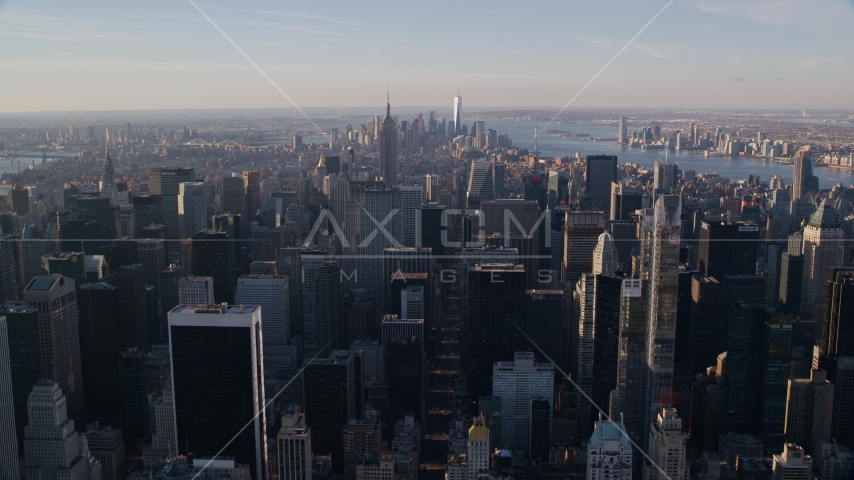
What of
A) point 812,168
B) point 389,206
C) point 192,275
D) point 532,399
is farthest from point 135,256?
point 812,168

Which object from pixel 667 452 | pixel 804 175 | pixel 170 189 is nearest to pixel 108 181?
pixel 170 189

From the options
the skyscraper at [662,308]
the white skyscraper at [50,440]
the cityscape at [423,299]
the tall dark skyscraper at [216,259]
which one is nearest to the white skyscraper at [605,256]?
the cityscape at [423,299]

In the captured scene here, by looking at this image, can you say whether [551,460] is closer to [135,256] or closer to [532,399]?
[532,399]

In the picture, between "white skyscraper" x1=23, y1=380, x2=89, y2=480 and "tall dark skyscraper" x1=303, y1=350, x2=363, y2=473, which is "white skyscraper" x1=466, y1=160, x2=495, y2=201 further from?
"white skyscraper" x1=23, y1=380, x2=89, y2=480

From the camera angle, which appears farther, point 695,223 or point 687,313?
point 695,223

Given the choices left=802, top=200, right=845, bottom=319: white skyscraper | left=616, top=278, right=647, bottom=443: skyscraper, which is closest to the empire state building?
left=616, top=278, right=647, bottom=443: skyscraper

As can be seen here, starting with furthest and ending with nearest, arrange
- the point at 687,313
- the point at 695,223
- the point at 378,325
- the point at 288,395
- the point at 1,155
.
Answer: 1. the point at 378,325
2. the point at 695,223
3. the point at 687,313
4. the point at 288,395
5. the point at 1,155
